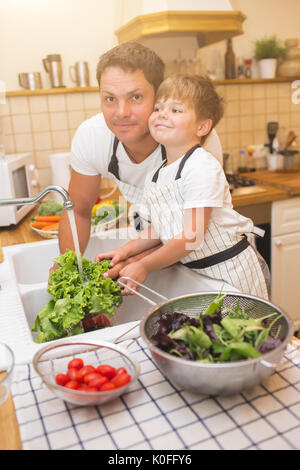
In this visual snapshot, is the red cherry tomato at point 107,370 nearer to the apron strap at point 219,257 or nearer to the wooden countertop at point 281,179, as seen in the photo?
the apron strap at point 219,257

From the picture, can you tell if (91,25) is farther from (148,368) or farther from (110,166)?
(148,368)

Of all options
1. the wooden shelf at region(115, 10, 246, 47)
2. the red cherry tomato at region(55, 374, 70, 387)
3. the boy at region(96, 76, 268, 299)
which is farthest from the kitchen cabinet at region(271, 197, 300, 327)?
the red cherry tomato at region(55, 374, 70, 387)

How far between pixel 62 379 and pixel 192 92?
2.23ft

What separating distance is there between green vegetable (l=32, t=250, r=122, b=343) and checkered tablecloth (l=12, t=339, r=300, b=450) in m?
0.29

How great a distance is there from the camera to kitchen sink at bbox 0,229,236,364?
87 cm

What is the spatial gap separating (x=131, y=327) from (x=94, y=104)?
1.79 meters

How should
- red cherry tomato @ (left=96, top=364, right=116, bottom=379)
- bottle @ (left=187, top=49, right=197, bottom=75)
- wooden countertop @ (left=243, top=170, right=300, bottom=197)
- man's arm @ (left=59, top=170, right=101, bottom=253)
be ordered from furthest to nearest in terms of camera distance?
bottle @ (left=187, top=49, right=197, bottom=75) → wooden countertop @ (left=243, top=170, right=300, bottom=197) → man's arm @ (left=59, top=170, right=101, bottom=253) → red cherry tomato @ (left=96, top=364, right=116, bottom=379)

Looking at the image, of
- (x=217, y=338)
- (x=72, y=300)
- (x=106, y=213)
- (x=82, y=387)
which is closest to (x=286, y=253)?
(x=106, y=213)

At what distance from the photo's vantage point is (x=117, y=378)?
665 mm

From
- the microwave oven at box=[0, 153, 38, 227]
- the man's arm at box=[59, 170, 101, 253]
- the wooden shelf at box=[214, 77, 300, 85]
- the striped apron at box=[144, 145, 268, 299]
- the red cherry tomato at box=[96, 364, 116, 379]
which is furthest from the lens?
the wooden shelf at box=[214, 77, 300, 85]

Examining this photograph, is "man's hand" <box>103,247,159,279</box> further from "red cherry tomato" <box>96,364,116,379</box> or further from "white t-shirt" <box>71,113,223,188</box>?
"red cherry tomato" <box>96,364,116,379</box>

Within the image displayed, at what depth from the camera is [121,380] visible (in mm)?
658

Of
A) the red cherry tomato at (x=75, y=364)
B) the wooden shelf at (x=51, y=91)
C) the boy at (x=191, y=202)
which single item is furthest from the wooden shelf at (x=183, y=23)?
the red cherry tomato at (x=75, y=364)
